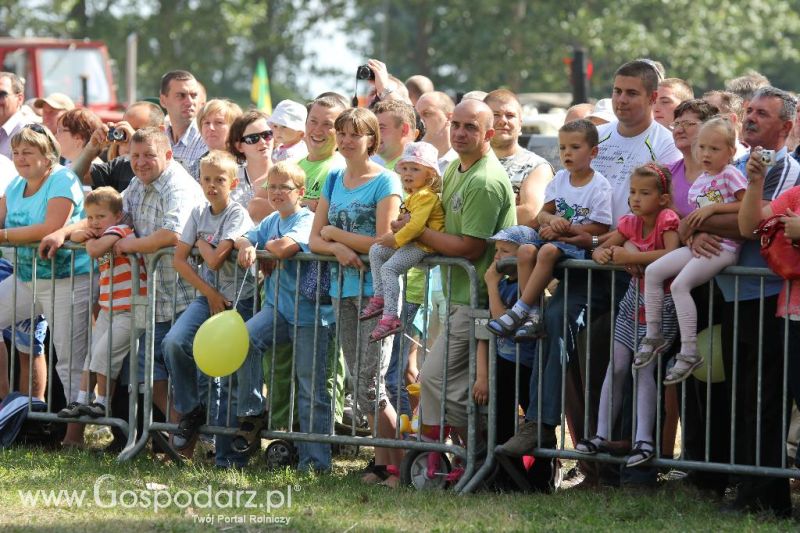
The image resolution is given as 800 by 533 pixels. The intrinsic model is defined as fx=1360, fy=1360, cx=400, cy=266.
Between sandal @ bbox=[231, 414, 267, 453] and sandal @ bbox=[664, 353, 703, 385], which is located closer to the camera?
sandal @ bbox=[664, 353, 703, 385]

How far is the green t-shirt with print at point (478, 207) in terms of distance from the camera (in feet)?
23.5

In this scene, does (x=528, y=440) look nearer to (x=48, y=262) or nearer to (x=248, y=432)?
(x=248, y=432)

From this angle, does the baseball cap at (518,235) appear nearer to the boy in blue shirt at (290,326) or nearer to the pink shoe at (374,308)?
the pink shoe at (374,308)

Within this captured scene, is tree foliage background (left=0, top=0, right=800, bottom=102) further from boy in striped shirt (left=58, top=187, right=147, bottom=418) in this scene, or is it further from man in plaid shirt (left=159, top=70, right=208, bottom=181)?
boy in striped shirt (left=58, top=187, right=147, bottom=418)

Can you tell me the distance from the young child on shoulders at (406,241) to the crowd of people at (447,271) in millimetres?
15

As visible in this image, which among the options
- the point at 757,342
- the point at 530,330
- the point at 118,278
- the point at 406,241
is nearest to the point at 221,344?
the point at 406,241

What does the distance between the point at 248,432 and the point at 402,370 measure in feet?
3.14

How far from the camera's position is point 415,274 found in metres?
7.79

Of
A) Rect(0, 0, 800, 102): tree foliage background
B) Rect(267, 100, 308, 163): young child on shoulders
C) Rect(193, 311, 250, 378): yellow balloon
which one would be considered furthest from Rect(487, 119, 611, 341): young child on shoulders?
Rect(0, 0, 800, 102): tree foliage background

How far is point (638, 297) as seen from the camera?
22.6 feet

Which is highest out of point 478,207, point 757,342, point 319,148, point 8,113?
point 8,113

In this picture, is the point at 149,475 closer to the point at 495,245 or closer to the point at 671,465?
the point at 495,245

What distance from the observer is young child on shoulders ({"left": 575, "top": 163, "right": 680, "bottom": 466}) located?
22.0 feet

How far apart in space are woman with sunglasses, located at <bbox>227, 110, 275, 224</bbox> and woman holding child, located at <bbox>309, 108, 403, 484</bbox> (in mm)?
1331
